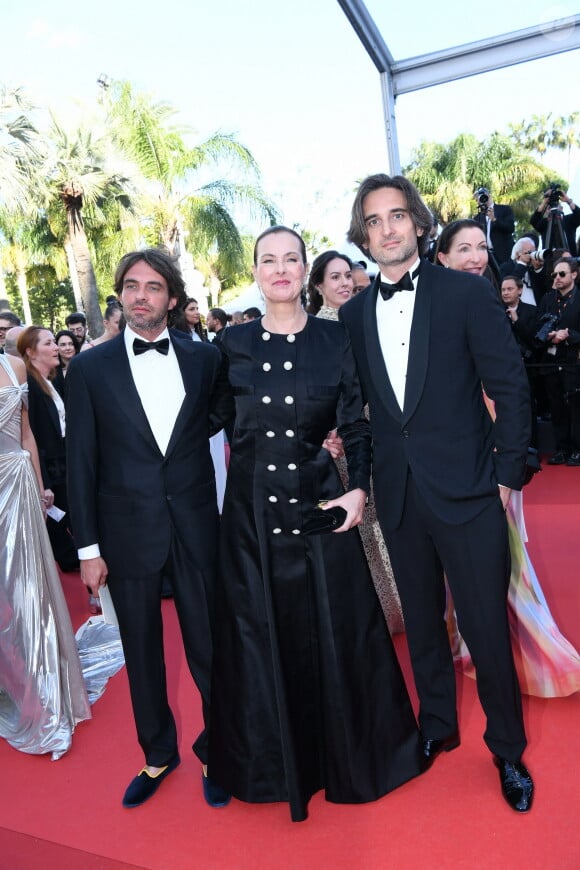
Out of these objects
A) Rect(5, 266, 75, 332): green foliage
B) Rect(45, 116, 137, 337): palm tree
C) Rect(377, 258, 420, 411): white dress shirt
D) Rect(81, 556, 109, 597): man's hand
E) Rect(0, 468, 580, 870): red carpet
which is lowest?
Rect(0, 468, 580, 870): red carpet

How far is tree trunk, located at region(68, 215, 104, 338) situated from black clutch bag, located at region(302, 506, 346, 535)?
19143mm

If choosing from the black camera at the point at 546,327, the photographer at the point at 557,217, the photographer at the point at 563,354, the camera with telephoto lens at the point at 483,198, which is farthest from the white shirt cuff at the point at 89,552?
the photographer at the point at 557,217

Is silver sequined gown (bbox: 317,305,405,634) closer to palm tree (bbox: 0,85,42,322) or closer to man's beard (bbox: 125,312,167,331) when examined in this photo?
man's beard (bbox: 125,312,167,331)

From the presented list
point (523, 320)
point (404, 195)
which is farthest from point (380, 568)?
point (523, 320)

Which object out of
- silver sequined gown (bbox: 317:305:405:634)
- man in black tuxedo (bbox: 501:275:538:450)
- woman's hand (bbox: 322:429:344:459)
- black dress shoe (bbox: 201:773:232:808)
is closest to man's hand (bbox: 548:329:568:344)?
man in black tuxedo (bbox: 501:275:538:450)

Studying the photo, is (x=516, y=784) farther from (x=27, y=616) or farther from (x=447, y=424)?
(x=27, y=616)

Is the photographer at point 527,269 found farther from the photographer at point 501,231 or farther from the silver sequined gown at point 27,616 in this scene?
the silver sequined gown at point 27,616

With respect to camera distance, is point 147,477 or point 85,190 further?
point 85,190

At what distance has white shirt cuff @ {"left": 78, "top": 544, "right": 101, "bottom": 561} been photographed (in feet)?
7.84

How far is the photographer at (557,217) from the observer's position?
23.0 feet

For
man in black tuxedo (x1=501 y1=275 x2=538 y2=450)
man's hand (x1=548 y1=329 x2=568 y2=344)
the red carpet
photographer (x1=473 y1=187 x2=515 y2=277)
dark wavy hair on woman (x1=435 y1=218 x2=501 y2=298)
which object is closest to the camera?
the red carpet

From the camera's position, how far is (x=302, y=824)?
7.64ft

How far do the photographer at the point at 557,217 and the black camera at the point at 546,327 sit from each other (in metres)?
1.06

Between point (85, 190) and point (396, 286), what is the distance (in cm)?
2100
